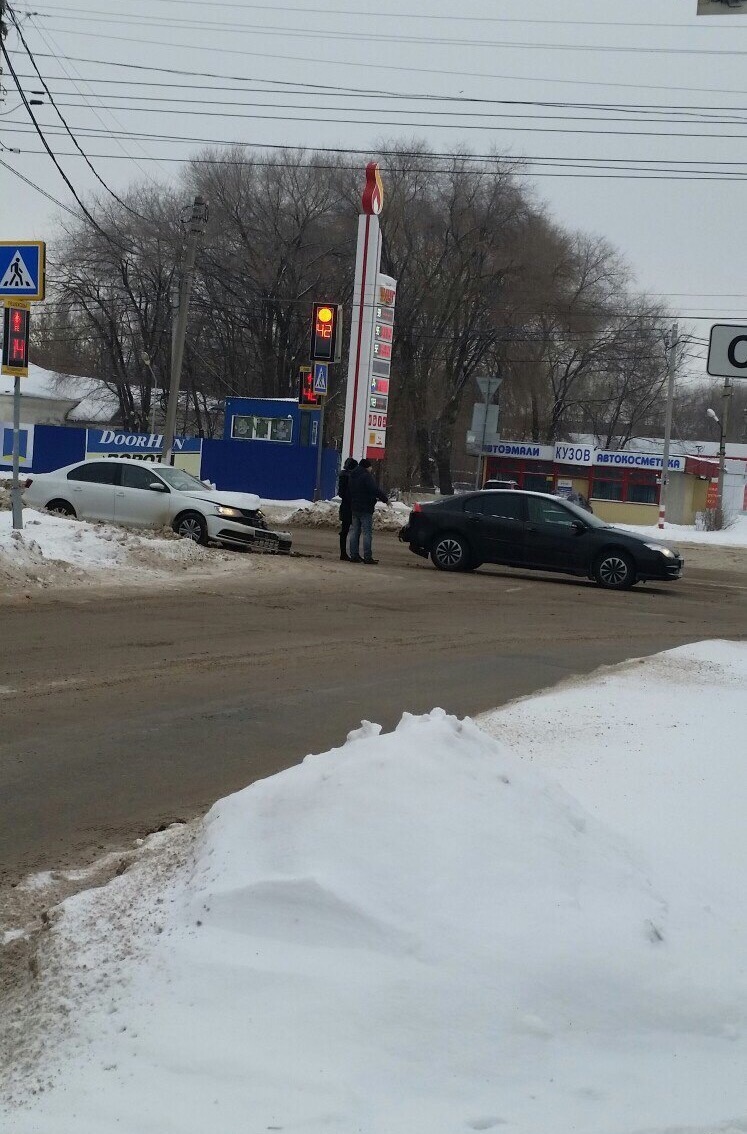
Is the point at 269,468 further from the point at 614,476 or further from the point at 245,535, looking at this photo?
the point at 245,535

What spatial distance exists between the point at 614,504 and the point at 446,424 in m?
10.6

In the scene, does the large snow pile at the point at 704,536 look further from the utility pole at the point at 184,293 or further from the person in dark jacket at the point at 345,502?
the person in dark jacket at the point at 345,502

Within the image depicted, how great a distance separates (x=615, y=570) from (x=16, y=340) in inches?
392

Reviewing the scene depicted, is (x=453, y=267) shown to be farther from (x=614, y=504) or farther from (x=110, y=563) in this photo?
(x=110, y=563)

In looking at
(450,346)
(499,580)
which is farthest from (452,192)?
(499,580)

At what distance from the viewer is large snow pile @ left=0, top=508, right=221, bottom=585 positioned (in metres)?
14.4

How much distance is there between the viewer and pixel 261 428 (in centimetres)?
4325

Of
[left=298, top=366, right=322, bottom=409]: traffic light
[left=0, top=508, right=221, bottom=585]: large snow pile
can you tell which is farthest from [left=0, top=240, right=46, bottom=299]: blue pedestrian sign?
[left=298, top=366, right=322, bottom=409]: traffic light

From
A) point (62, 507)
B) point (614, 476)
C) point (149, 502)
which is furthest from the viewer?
point (614, 476)

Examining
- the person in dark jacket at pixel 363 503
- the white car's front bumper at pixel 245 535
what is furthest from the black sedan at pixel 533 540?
the white car's front bumper at pixel 245 535

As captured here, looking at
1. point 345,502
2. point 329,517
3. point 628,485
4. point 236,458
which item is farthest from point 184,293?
point 628,485

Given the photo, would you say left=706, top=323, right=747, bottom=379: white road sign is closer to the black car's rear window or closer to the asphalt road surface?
the asphalt road surface

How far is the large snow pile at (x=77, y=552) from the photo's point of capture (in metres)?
14.4

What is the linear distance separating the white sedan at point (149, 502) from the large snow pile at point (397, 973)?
51.3ft
